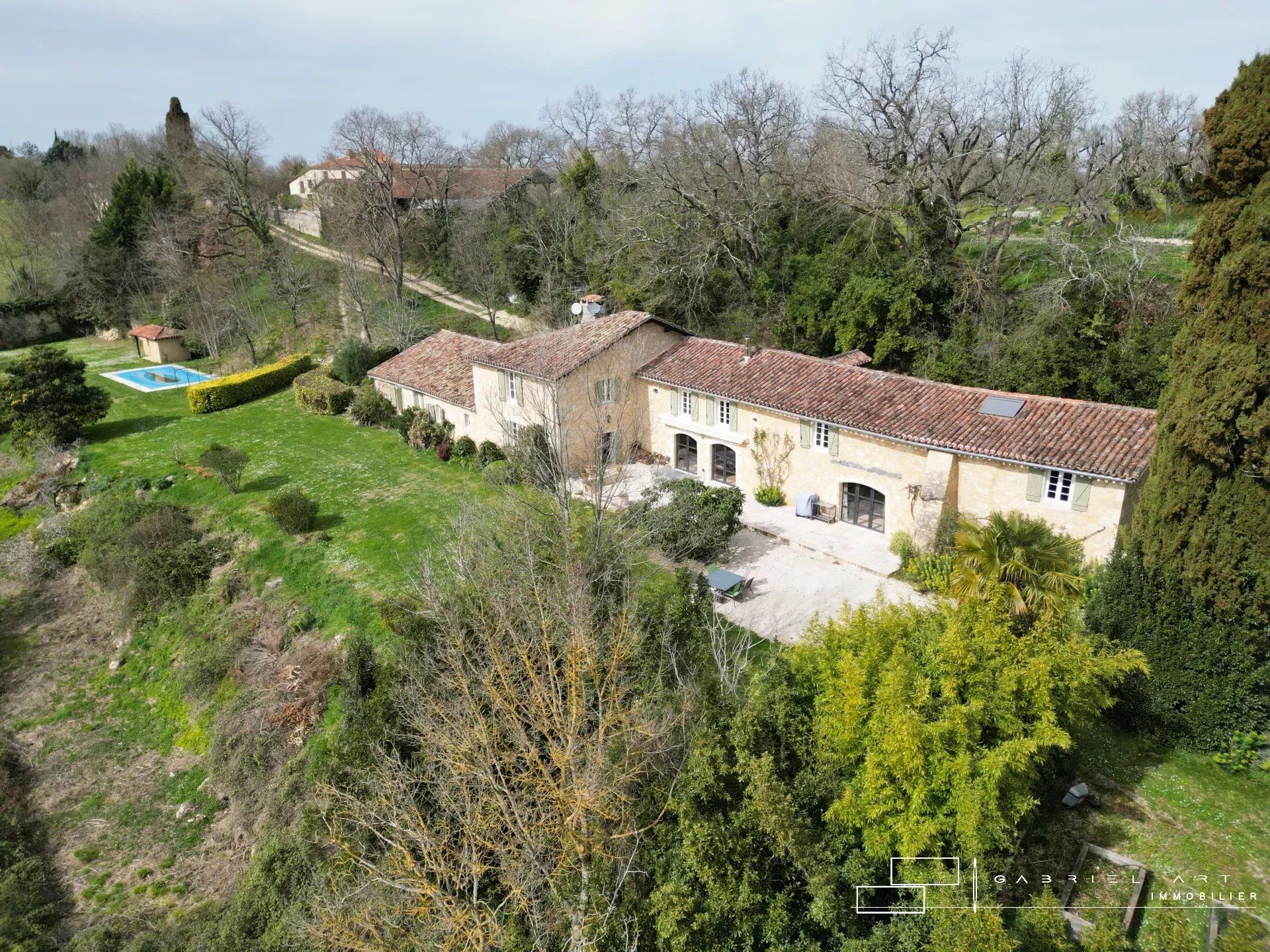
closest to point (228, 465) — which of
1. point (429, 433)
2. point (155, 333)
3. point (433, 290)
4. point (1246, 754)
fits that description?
point (429, 433)

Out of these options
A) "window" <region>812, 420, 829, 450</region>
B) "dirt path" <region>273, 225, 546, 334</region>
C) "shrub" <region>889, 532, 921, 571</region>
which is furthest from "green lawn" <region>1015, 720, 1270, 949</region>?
"dirt path" <region>273, 225, 546, 334</region>

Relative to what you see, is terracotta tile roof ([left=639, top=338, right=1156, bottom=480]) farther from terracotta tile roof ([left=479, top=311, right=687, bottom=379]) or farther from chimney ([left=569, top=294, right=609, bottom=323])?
chimney ([left=569, top=294, right=609, bottom=323])

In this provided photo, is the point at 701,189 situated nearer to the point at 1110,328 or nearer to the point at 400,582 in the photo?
the point at 1110,328

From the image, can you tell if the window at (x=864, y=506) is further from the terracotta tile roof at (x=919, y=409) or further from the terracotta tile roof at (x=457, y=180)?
the terracotta tile roof at (x=457, y=180)

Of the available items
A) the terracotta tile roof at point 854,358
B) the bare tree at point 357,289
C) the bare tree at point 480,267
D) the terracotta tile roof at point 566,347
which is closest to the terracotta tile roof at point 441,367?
the terracotta tile roof at point 566,347

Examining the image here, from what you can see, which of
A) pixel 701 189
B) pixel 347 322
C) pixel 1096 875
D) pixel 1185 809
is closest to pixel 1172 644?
pixel 1185 809

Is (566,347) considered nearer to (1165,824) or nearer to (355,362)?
(355,362)
